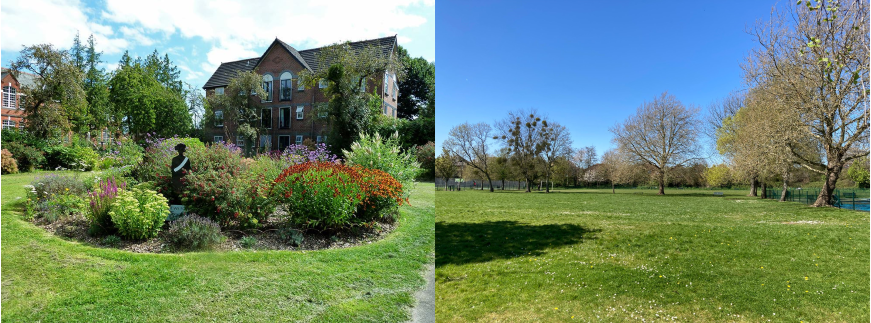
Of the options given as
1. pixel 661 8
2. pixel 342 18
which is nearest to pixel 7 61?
pixel 342 18

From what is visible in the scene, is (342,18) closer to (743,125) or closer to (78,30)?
(78,30)

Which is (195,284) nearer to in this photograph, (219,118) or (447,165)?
(219,118)

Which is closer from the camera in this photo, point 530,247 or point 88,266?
point 88,266

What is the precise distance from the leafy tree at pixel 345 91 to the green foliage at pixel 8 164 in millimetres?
3989

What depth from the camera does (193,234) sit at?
3.37 m

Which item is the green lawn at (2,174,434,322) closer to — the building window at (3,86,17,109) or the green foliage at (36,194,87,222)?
the green foliage at (36,194,87,222)

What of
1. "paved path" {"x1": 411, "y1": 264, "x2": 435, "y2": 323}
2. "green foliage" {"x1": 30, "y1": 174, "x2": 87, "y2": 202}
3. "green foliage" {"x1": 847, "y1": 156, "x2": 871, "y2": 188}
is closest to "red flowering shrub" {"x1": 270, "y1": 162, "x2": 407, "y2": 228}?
"paved path" {"x1": 411, "y1": 264, "x2": 435, "y2": 323}

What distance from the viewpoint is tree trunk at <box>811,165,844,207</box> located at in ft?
27.3

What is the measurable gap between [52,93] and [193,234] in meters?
3.07

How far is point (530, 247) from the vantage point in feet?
18.0

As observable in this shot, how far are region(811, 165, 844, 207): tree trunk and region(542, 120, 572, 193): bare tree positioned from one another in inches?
290

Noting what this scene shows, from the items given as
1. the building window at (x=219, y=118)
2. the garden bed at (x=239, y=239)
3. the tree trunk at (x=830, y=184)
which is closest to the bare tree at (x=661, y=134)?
the tree trunk at (x=830, y=184)

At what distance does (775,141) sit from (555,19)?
5.96m

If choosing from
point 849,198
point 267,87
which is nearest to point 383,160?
point 267,87
